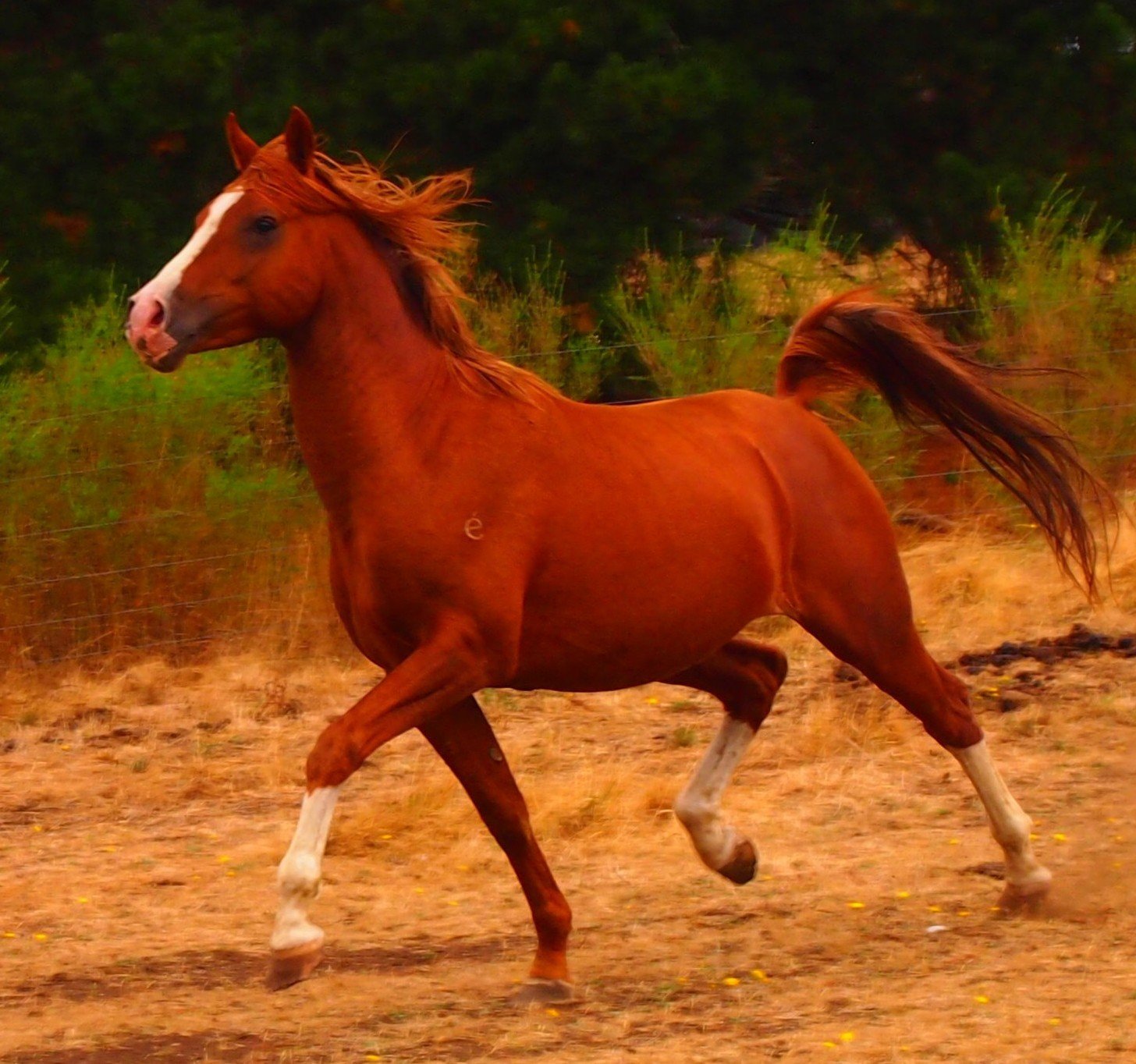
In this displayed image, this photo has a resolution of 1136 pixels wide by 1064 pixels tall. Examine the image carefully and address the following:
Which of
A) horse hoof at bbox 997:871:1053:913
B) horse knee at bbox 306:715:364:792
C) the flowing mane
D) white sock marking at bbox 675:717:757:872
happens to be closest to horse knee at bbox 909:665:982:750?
horse hoof at bbox 997:871:1053:913

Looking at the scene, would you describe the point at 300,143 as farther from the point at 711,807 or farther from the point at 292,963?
the point at 711,807

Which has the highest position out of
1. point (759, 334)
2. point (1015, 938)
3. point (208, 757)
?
point (759, 334)

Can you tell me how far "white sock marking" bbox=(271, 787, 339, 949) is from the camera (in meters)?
4.14

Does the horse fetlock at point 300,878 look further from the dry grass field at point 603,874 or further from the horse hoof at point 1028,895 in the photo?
the horse hoof at point 1028,895

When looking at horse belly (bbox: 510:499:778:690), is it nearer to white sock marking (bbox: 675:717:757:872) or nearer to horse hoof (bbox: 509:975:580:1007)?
white sock marking (bbox: 675:717:757:872)

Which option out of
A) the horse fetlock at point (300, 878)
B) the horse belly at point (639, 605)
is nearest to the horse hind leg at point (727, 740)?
the horse belly at point (639, 605)

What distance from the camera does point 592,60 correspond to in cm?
1038

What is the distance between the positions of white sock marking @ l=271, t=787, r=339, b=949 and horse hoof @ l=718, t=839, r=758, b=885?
5.27ft

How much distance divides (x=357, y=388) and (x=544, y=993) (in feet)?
5.16

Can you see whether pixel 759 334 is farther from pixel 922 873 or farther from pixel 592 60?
pixel 922 873

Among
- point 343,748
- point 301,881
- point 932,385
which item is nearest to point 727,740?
point 932,385

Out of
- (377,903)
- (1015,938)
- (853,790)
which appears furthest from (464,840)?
(1015,938)

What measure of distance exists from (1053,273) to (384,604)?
6520 mm

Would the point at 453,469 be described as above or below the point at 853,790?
above
